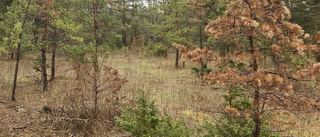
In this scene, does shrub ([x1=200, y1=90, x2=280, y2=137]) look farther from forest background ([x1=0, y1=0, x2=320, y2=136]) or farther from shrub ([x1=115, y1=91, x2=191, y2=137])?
shrub ([x1=115, y1=91, x2=191, y2=137])

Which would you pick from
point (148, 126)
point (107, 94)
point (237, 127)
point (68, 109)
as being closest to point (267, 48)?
point (237, 127)

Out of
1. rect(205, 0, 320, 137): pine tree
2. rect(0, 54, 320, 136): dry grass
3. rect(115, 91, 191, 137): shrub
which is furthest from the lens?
rect(0, 54, 320, 136): dry grass

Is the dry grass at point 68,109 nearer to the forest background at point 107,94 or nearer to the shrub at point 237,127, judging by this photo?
the forest background at point 107,94

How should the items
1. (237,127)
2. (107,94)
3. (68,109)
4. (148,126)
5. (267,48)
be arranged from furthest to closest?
(107,94) → (68,109) → (148,126) → (237,127) → (267,48)

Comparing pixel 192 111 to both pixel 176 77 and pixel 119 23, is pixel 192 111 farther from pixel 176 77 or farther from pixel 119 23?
pixel 119 23

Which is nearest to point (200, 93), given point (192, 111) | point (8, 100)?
point (192, 111)

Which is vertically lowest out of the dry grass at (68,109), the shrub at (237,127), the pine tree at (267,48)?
the dry grass at (68,109)

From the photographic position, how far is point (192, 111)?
7277 mm

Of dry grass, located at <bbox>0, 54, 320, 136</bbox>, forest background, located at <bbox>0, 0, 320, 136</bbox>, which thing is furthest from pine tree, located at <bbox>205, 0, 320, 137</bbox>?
dry grass, located at <bbox>0, 54, 320, 136</bbox>

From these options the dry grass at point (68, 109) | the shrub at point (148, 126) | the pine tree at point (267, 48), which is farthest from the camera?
the dry grass at point (68, 109)

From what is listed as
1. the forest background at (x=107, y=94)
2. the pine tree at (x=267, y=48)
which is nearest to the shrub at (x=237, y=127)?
the forest background at (x=107, y=94)

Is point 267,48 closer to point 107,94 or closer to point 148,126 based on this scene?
point 148,126

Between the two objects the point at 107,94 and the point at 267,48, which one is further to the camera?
the point at 107,94

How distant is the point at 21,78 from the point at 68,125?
7.96 meters
